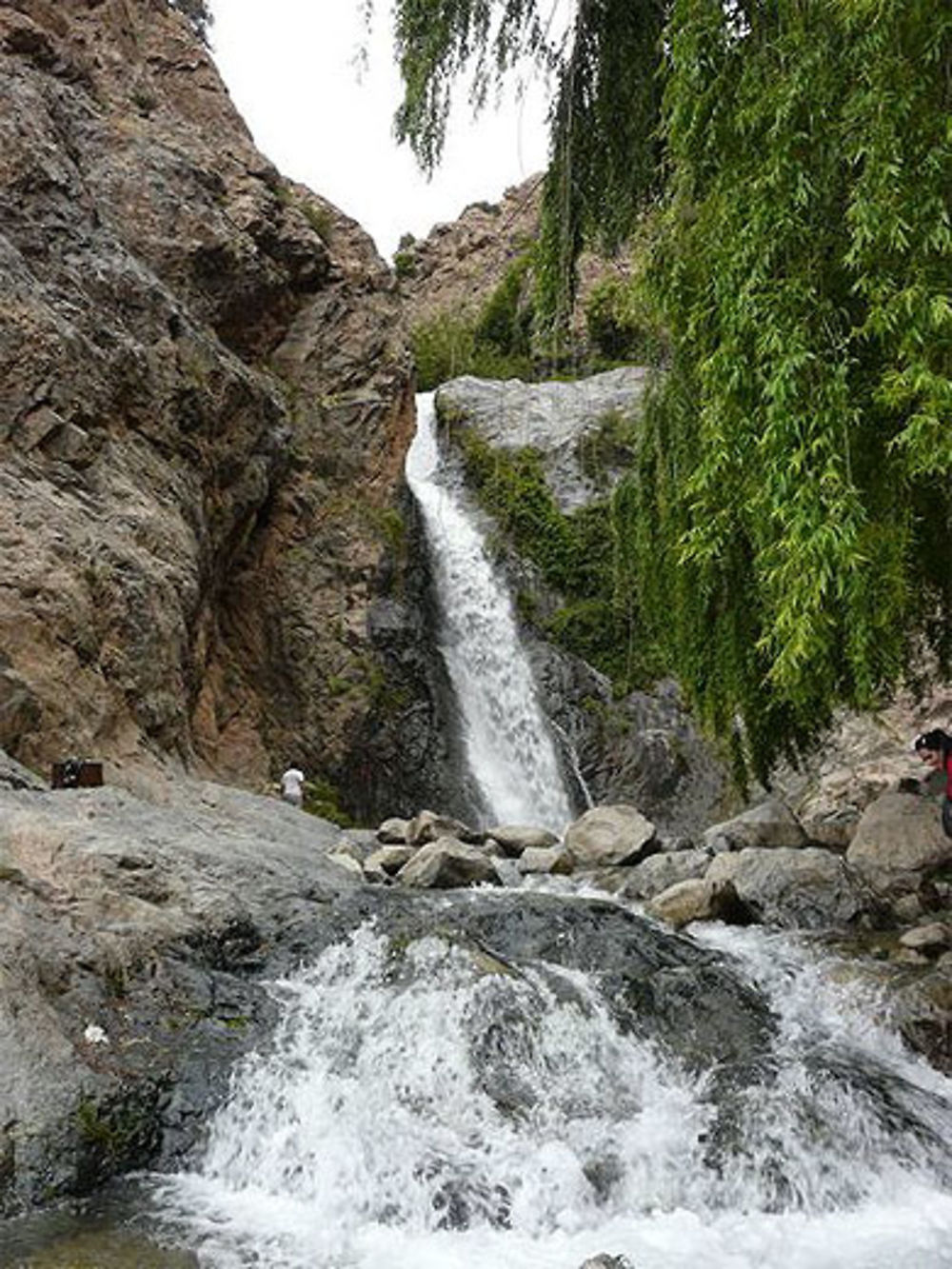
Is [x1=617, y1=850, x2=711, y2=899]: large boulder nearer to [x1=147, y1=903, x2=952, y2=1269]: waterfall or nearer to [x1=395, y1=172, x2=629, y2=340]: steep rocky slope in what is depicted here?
[x1=147, y1=903, x2=952, y2=1269]: waterfall

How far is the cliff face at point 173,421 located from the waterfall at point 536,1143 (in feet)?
15.2

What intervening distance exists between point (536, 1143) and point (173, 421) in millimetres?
10761

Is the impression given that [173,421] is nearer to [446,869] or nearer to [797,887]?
[446,869]

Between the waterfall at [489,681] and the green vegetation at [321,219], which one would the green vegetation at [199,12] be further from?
the waterfall at [489,681]

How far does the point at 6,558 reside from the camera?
9797mm

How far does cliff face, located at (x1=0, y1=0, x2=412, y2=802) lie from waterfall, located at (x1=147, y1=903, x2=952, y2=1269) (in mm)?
4633

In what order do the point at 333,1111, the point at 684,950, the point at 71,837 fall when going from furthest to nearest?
1. the point at 684,950
2. the point at 71,837
3. the point at 333,1111

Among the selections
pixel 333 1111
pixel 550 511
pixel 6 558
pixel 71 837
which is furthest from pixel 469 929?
pixel 550 511

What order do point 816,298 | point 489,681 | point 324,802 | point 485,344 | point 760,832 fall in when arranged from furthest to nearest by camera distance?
point 485,344
point 489,681
point 324,802
point 760,832
point 816,298

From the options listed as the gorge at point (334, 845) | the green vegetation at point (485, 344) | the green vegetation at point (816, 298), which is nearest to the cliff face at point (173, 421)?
the gorge at point (334, 845)

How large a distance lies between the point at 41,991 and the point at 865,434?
→ 4.96 meters

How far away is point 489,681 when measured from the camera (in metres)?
18.2

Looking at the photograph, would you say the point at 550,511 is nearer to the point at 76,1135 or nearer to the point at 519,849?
the point at 519,849

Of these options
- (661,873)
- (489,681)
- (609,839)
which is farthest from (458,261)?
(661,873)
